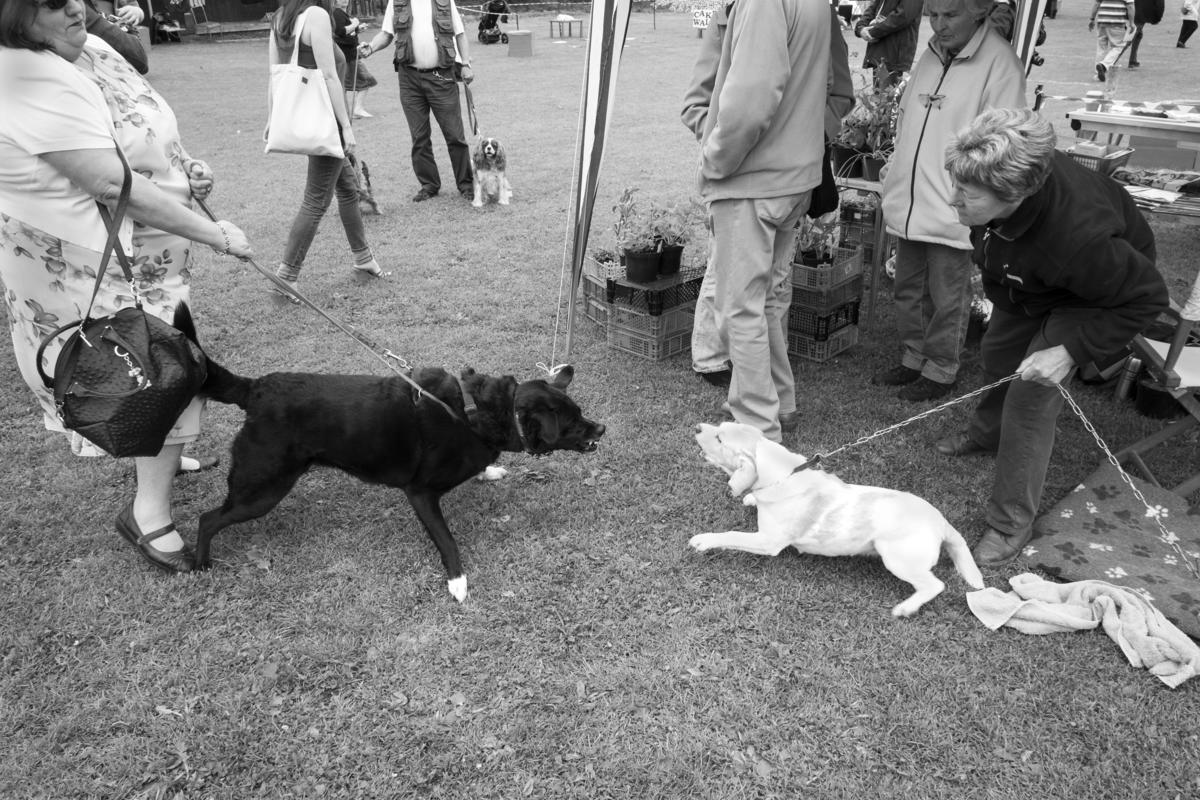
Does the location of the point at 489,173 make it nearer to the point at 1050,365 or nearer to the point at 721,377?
the point at 721,377

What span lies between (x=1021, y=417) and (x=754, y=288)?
131 cm

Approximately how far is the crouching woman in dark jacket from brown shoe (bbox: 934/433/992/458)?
769mm

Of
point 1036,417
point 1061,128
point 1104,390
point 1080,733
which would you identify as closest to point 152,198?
point 1036,417

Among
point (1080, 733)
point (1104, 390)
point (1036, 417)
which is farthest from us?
Result: point (1104, 390)

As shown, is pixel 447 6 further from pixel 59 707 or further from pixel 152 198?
pixel 59 707

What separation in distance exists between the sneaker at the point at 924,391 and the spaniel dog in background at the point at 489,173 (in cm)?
505

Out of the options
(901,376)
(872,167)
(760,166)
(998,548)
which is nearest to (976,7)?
(760,166)

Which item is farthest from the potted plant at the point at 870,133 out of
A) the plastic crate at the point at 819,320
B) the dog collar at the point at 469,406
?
the dog collar at the point at 469,406

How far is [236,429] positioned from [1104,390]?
4954mm

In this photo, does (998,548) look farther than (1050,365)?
Yes

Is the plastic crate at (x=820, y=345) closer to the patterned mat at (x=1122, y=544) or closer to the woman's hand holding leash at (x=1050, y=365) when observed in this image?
the patterned mat at (x=1122, y=544)

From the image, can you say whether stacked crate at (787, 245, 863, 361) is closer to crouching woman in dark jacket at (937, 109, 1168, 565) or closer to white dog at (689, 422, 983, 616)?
crouching woman in dark jacket at (937, 109, 1168, 565)

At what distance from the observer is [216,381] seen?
296cm

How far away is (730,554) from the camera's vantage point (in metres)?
3.36
